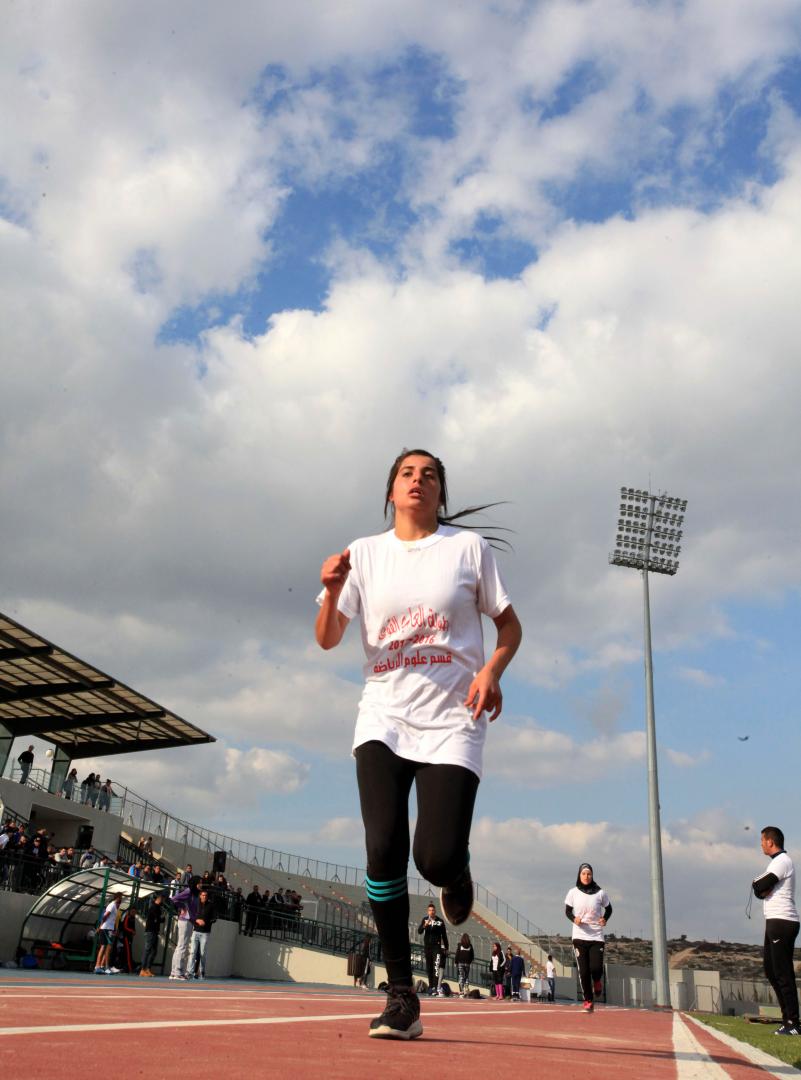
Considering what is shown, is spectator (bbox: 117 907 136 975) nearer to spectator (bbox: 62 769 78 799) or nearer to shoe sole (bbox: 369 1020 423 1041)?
spectator (bbox: 62 769 78 799)

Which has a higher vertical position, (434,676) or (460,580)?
(460,580)

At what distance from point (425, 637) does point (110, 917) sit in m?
17.7

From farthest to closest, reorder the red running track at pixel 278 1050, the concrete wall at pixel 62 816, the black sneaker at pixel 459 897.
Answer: the concrete wall at pixel 62 816 < the black sneaker at pixel 459 897 < the red running track at pixel 278 1050

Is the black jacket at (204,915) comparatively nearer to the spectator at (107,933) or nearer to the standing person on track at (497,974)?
the spectator at (107,933)

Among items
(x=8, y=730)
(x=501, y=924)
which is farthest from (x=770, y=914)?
(x=501, y=924)

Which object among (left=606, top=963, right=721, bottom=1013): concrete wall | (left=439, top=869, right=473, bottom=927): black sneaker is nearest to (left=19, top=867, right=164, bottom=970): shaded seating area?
(left=439, top=869, right=473, bottom=927): black sneaker

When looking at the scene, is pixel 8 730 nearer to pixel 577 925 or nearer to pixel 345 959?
pixel 345 959

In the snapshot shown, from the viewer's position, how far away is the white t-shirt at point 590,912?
37.3 ft

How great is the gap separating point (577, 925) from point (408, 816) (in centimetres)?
857

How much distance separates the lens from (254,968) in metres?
29.8

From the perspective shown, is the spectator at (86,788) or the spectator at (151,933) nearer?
the spectator at (151,933)

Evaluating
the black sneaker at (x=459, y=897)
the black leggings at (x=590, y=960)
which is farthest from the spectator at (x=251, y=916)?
the black sneaker at (x=459, y=897)

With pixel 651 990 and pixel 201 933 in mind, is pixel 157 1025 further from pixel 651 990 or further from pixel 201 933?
pixel 651 990

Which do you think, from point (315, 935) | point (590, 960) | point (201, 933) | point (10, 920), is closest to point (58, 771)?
point (315, 935)
